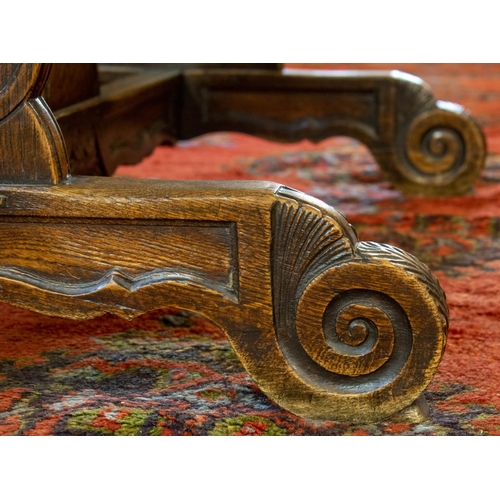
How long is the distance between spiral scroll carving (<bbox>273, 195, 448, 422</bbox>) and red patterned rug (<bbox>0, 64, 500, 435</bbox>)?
0.05 meters

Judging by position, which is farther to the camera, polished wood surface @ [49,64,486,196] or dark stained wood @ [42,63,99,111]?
polished wood surface @ [49,64,486,196]

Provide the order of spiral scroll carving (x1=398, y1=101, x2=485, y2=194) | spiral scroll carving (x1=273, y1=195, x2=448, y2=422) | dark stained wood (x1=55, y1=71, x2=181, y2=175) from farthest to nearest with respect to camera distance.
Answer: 1. spiral scroll carving (x1=398, y1=101, x2=485, y2=194)
2. dark stained wood (x1=55, y1=71, x2=181, y2=175)
3. spiral scroll carving (x1=273, y1=195, x2=448, y2=422)

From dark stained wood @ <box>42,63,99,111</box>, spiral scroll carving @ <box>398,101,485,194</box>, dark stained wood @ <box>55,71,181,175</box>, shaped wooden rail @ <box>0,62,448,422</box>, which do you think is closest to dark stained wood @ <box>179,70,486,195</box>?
spiral scroll carving @ <box>398,101,485,194</box>

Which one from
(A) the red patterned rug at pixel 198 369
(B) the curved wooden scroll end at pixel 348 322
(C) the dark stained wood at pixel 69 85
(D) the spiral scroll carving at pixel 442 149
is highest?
(C) the dark stained wood at pixel 69 85

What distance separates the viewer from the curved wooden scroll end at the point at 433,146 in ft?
6.57

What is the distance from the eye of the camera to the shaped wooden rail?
98 centimetres

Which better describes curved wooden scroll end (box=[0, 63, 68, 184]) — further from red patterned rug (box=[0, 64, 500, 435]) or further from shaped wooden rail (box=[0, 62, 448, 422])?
red patterned rug (box=[0, 64, 500, 435])

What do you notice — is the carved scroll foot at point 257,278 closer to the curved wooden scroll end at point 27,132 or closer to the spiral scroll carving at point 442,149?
the curved wooden scroll end at point 27,132

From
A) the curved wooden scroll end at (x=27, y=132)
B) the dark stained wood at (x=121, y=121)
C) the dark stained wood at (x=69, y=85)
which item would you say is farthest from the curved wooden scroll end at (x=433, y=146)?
the curved wooden scroll end at (x=27, y=132)

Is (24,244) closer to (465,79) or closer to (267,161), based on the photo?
(267,161)

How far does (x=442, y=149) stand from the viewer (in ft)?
6.68

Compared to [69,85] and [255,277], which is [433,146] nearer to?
[69,85]

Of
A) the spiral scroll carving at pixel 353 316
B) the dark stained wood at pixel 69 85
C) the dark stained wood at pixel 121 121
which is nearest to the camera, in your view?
the spiral scroll carving at pixel 353 316

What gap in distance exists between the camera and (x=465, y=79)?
12.0 ft
